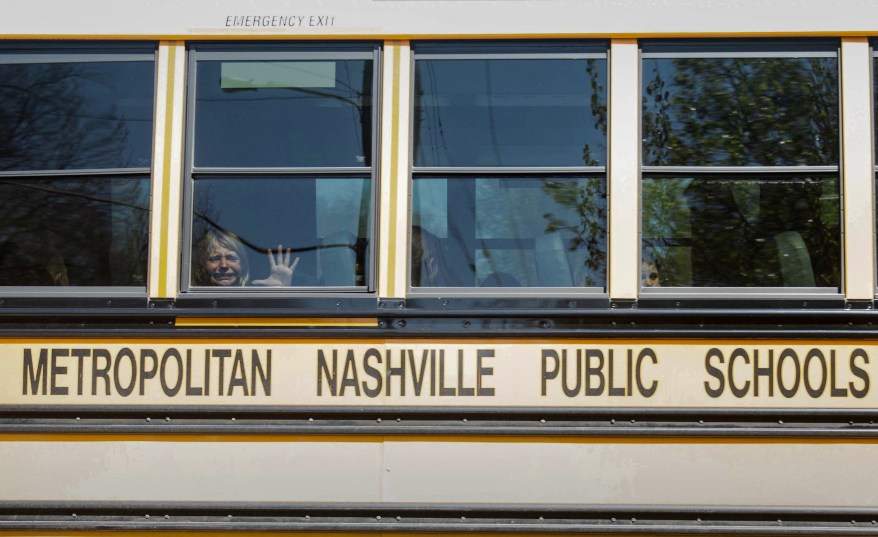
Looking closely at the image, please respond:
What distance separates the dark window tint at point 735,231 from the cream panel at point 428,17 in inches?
18.7

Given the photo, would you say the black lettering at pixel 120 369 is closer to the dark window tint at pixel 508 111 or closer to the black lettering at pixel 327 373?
the black lettering at pixel 327 373

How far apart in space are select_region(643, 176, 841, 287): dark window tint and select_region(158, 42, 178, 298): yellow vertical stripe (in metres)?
1.48

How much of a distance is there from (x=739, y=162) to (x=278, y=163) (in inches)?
56.7

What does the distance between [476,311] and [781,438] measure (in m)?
0.99

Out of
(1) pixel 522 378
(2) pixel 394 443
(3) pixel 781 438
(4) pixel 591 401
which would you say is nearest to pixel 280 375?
(2) pixel 394 443

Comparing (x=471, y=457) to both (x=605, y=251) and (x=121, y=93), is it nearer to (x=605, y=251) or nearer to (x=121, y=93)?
(x=605, y=251)

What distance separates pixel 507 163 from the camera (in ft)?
8.79

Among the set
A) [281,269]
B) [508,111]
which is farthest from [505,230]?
[281,269]

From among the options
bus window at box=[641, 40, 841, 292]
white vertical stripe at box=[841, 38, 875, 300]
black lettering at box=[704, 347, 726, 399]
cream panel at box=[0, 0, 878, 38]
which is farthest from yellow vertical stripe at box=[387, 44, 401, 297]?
white vertical stripe at box=[841, 38, 875, 300]

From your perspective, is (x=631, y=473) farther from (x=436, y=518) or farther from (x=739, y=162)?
(x=739, y=162)

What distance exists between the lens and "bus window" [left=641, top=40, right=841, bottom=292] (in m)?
Answer: 2.62

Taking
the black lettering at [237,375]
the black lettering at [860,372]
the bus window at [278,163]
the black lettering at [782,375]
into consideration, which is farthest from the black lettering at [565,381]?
the black lettering at [237,375]

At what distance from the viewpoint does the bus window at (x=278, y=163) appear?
269 cm

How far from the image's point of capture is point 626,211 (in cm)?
260
